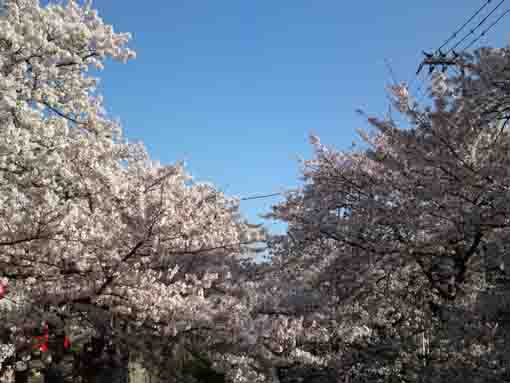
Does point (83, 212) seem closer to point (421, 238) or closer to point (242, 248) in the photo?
point (242, 248)

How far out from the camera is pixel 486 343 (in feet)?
18.0

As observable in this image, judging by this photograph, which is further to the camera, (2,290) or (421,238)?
(421,238)

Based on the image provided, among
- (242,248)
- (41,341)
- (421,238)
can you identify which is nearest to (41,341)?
(41,341)

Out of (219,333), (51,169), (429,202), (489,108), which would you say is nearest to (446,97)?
(489,108)

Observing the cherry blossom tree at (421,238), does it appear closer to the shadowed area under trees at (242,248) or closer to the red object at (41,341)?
the shadowed area under trees at (242,248)

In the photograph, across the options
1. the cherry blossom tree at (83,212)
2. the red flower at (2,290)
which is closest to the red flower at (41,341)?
the cherry blossom tree at (83,212)

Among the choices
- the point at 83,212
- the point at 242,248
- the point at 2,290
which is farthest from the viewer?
the point at 242,248

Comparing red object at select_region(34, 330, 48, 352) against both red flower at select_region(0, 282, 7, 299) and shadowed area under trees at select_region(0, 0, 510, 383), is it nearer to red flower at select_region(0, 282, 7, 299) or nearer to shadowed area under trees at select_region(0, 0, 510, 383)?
shadowed area under trees at select_region(0, 0, 510, 383)

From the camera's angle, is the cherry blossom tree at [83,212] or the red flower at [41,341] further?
the red flower at [41,341]

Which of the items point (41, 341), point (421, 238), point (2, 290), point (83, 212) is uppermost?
point (83, 212)

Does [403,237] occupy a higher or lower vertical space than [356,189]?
lower

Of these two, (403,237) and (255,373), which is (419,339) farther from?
(255,373)

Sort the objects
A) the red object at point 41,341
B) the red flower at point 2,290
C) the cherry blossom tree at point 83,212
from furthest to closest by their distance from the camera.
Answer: the red object at point 41,341, the cherry blossom tree at point 83,212, the red flower at point 2,290

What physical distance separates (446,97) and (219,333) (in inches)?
184
